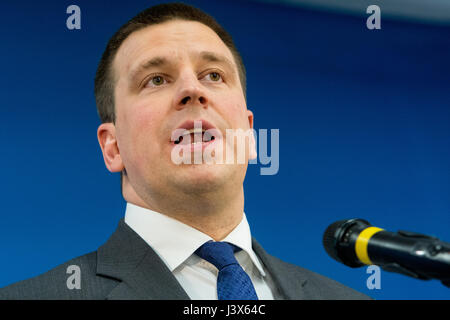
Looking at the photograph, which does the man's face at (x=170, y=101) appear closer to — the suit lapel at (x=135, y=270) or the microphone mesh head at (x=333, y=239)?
the suit lapel at (x=135, y=270)

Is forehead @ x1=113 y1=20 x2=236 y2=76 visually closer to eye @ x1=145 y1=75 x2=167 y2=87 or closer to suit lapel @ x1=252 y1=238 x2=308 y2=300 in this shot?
eye @ x1=145 y1=75 x2=167 y2=87

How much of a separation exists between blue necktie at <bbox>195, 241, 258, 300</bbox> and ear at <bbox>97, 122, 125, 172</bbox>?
301 millimetres

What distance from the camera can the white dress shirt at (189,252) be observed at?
1.18m

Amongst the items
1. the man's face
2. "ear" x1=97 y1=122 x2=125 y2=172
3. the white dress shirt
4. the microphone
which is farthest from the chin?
the microphone

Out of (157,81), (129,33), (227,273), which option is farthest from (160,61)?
(227,273)

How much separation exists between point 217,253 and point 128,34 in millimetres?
589

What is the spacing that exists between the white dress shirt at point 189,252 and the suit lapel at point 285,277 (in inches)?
0.7

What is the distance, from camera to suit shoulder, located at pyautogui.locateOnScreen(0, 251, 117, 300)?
1.11 m

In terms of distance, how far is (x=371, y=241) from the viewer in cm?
80

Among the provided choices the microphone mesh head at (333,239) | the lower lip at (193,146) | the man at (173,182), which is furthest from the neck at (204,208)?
the microphone mesh head at (333,239)

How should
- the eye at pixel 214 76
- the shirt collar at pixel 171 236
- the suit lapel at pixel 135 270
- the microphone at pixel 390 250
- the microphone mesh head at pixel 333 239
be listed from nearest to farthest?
the microphone at pixel 390 250, the microphone mesh head at pixel 333 239, the suit lapel at pixel 135 270, the shirt collar at pixel 171 236, the eye at pixel 214 76

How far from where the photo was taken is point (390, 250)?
2.55 feet

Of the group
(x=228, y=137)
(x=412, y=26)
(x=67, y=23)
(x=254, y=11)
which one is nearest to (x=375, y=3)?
(x=412, y=26)
